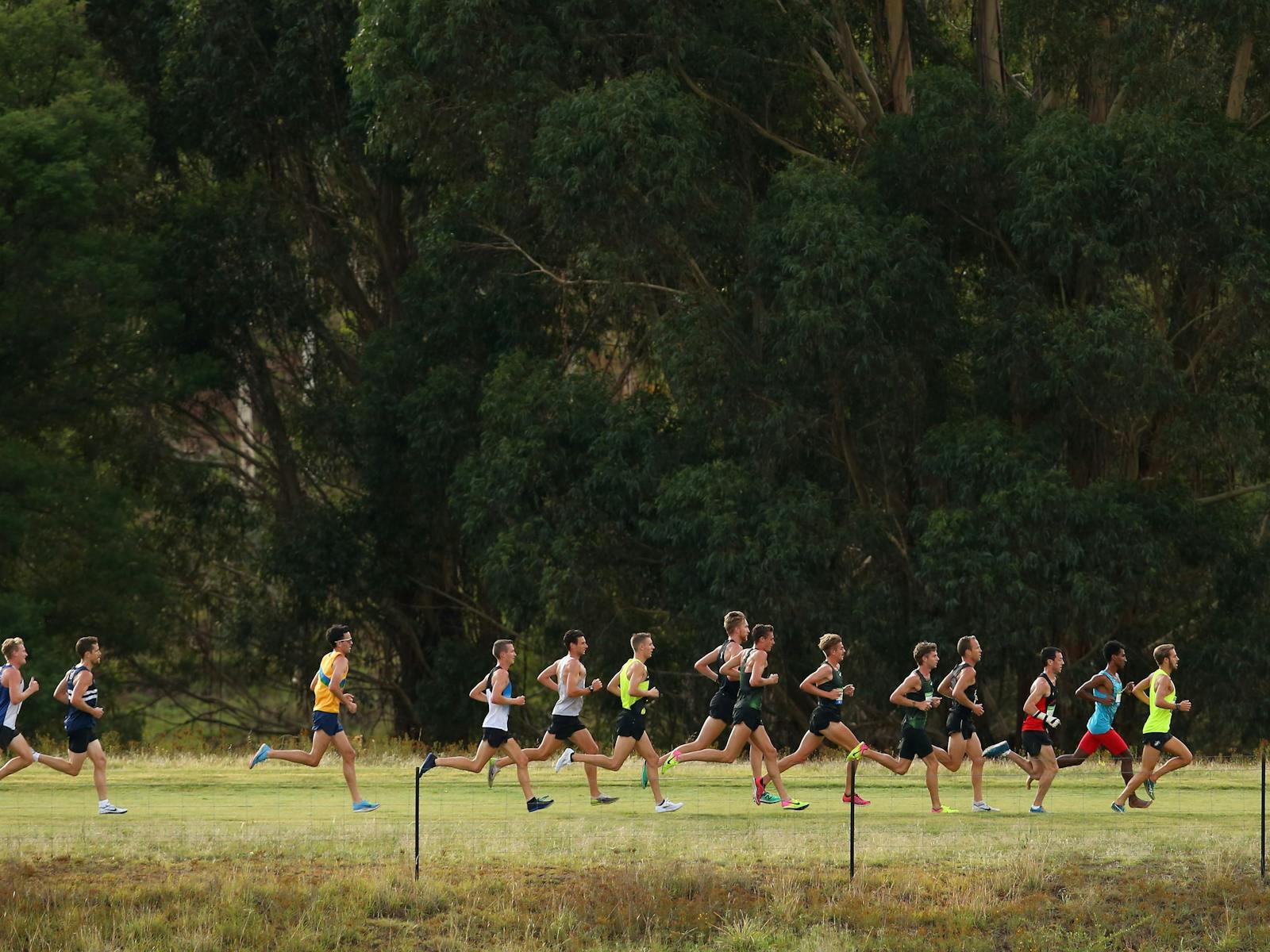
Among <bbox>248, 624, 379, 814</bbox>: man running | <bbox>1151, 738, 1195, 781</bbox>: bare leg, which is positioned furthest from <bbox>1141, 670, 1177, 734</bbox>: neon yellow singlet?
<bbox>248, 624, 379, 814</bbox>: man running

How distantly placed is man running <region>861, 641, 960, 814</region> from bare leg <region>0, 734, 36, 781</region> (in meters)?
7.51

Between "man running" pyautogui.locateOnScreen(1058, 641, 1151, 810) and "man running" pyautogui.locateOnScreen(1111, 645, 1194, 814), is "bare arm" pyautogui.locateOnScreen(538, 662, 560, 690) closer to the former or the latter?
"man running" pyautogui.locateOnScreen(1058, 641, 1151, 810)

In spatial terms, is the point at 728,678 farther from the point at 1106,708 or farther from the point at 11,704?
the point at 11,704

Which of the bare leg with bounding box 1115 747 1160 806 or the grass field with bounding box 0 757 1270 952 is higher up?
the bare leg with bounding box 1115 747 1160 806

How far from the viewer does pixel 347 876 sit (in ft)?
53.5

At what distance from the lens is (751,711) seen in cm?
1783

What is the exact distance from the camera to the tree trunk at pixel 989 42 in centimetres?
3509


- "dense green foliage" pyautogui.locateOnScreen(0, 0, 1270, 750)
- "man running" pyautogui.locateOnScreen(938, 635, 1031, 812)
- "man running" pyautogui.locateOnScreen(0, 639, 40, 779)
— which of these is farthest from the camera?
"dense green foliage" pyautogui.locateOnScreen(0, 0, 1270, 750)

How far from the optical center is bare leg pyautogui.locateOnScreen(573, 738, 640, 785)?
1791 centimetres

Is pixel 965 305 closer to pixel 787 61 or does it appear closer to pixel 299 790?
pixel 787 61

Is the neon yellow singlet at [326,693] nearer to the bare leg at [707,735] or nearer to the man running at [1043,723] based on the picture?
the bare leg at [707,735]

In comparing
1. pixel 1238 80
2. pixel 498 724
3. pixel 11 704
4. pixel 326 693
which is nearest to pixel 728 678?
pixel 498 724

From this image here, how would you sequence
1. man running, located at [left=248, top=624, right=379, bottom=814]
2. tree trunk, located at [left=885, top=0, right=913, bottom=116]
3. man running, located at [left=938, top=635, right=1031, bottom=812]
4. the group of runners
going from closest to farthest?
man running, located at [left=248, top=624, right=379, bottom=814] → the group of runners → man running, located at [left=938, top=635, right=1031, bottom=812] → tree trunk, located at [left=885, top=0, right=913, bottom=116]

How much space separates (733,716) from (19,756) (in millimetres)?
6484
